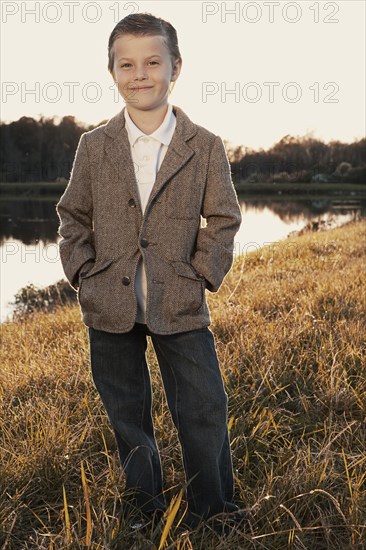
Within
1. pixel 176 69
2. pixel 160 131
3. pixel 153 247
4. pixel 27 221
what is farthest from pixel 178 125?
pixel 27 221

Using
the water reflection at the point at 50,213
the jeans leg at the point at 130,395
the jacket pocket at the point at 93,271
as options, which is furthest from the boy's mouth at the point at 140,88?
the water reflection at the point at 50,213

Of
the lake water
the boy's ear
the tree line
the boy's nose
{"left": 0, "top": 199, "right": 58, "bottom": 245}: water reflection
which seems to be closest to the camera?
the boy's nose

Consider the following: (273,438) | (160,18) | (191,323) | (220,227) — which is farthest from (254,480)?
(160,18)

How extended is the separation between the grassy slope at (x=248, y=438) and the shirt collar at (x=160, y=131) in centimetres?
102

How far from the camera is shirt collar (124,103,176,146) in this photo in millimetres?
1901

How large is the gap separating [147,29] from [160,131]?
0.96 ft

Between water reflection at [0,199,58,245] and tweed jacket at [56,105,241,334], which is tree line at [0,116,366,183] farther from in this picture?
tweed jacket at [56,105,241,334]

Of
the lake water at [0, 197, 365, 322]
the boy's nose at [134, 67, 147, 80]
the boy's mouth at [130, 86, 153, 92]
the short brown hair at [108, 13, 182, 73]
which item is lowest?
the lake water at [0, 197, 365, 322]

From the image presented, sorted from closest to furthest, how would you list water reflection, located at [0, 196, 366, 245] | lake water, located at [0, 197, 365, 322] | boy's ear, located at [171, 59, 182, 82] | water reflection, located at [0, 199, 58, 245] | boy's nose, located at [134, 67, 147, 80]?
boy's nose, located at [134, 67, 147, 80], boy's ear, located at [171, 59, 182, 82], lake water, located at [0, 197, 365, 322], water reflection, located at [0, 199, 58, 245], water reflection, located at [0, 196, 366, 245]

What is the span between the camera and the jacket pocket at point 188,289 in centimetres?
184

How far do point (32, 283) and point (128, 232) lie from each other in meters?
9.26

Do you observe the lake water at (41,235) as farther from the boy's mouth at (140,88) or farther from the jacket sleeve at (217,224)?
the boy's mouth at (140,88)

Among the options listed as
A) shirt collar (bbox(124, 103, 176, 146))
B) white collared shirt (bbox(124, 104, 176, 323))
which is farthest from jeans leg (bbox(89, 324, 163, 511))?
shirt collar (bbox(124, 103, 176, 146))

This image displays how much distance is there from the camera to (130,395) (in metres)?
1.99
